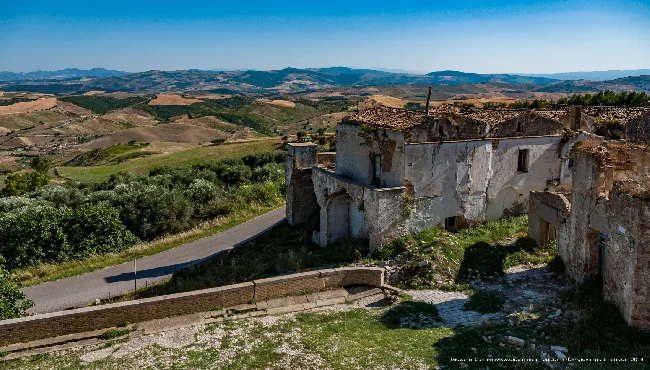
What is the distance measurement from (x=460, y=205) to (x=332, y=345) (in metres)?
10.6

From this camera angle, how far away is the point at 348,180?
2078 centimetres

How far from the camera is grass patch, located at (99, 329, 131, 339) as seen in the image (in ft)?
41.4

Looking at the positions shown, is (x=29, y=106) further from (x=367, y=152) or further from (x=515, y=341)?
(x=515, y=341)

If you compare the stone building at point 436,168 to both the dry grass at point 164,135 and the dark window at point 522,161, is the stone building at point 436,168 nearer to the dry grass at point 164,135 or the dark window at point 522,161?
the dark window at point 522,161

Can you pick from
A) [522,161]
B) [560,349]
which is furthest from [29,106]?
[560,349]

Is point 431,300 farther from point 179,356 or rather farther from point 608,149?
point 179,356

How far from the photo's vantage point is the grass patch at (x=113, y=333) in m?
12.6

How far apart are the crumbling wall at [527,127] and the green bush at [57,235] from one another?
18341 millimetres

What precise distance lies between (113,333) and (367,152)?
39.1ft

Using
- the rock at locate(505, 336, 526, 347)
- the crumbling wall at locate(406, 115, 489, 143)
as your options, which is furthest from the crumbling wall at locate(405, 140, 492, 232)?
the rock at locate(505, 336, 526, 347)

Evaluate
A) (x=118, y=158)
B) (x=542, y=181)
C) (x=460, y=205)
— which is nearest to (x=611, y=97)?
(x=542, y=181)

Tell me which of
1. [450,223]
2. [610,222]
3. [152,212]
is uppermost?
[610,222]

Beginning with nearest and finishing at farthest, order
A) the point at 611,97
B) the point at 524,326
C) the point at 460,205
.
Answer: the point at 524,326, the point at 460,205, the point at 611,97

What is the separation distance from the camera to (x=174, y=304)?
13555 mm
